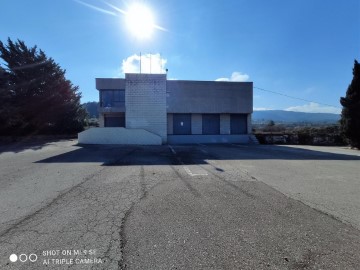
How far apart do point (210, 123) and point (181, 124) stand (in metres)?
3.28

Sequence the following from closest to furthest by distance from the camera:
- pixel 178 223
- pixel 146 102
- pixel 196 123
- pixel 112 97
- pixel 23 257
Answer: pixel 23 257
pixel 178 223
pixel 146 102
pixel 196 123
pixel 112 97

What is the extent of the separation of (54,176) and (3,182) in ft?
4.34

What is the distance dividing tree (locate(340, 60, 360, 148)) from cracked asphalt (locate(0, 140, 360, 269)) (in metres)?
17.9

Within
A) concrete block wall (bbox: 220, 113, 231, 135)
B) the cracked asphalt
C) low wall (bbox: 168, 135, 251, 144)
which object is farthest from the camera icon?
concrete block wall (bbox: 220, 113, 231, 135)

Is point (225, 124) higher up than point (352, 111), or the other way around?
point (352, 111)

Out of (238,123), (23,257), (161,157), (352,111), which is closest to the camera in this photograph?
(23,257)

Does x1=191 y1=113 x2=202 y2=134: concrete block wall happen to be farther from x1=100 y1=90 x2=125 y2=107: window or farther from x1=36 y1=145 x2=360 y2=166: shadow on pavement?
x1=36 y1=145 x2=360 y2=166: shadow on pavement

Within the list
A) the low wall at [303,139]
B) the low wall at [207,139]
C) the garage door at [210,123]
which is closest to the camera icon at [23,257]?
the low wall at [207,139]

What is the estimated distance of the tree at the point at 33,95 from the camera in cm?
2692

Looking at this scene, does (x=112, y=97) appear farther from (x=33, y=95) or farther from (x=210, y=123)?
(x=210, y=123)

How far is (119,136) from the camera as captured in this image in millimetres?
22406

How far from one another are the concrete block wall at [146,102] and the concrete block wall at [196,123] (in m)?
4.83

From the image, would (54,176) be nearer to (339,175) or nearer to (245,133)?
(339,175)

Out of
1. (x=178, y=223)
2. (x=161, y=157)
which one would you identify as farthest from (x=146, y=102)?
(x=178, y=223)
